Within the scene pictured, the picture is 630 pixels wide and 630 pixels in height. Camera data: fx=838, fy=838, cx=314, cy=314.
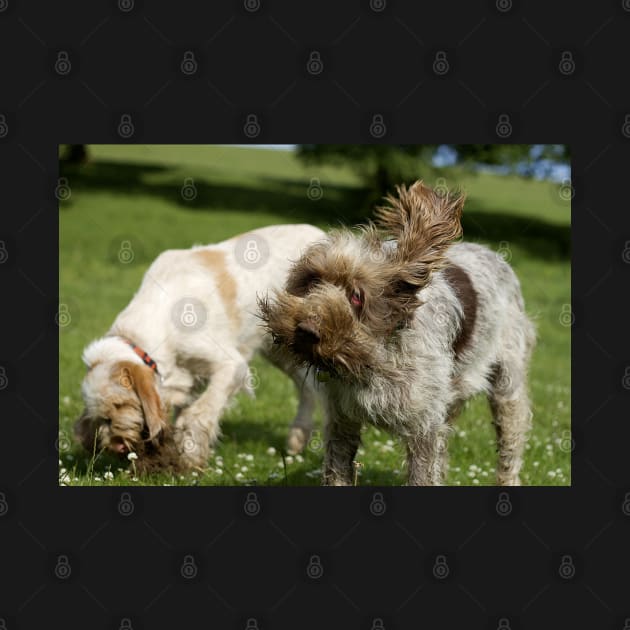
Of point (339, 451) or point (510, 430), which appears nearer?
point (339, 451)

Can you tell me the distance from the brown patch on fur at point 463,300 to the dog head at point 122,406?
260 centimetres

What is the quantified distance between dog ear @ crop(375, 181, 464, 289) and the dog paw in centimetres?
370

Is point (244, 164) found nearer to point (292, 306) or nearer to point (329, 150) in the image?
point (329, 150)

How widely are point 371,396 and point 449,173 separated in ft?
63.3

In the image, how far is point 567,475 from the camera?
7805 millimetres

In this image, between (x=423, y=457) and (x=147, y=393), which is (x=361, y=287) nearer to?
(x=423, y=457)

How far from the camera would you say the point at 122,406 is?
6.98 m

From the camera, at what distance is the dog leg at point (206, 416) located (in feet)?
24.2

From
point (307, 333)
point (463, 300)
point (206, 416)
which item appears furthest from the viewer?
point (206, 416)

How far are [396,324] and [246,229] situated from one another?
19474 mm

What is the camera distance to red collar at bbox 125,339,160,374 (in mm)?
7227

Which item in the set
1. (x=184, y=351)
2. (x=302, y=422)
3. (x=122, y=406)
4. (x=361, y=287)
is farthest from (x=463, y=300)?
(x=302, y=422)

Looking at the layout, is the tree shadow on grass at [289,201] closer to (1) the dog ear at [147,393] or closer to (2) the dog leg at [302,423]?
(2) the dog leg at [302,423]

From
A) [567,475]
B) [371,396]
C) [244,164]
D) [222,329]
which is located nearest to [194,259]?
[222,329]
